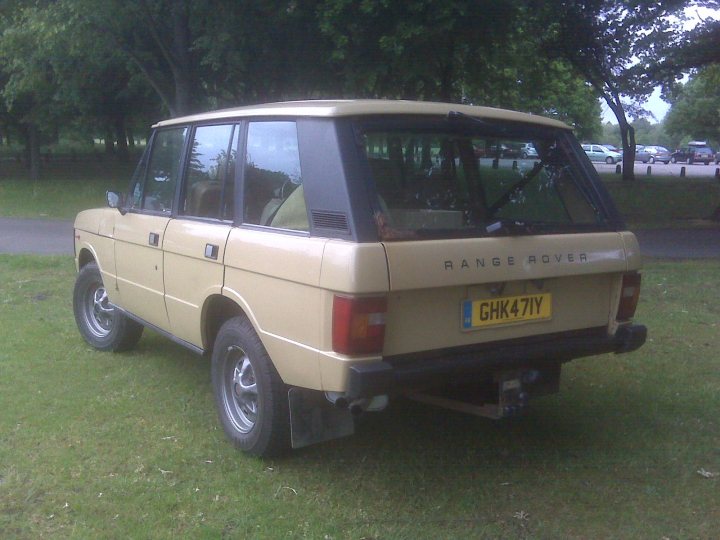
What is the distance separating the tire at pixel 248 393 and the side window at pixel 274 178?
650mm

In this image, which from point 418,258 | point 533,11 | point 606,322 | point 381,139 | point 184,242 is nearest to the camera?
point 418,258

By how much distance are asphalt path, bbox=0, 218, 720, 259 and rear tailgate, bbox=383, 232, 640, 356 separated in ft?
28.8

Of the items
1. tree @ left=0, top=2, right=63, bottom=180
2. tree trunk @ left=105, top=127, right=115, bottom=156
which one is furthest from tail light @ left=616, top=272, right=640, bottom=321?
tree trunk @ left=105, top=127, right=115, bottom=156

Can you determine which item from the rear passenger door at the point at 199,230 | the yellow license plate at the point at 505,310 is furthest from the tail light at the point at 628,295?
the rear passenger door at the point at 199,230

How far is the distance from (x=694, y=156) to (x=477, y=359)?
66913mm

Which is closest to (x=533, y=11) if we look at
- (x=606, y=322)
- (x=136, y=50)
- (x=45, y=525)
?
(x=136, y=50)

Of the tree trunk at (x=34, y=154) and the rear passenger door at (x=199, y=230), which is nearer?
the rear passenger door at (x=199, y=230)

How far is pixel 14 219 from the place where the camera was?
61.5 feet

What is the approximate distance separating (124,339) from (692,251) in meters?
9.98

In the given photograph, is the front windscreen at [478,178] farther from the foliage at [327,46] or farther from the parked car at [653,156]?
the parked car at [653,156]

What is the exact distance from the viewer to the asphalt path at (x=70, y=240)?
1336 centimetres

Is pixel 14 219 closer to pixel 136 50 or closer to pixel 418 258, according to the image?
pixel 136 50

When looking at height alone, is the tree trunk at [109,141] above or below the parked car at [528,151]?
below

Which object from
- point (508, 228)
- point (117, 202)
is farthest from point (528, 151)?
point (117, 202)
